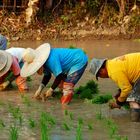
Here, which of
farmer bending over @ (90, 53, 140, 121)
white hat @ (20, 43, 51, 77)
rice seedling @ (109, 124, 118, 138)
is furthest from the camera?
white hat @ (20, 43, 51, 77)

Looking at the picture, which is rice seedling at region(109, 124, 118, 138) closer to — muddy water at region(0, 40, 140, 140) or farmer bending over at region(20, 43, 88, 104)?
muddy water at region(0, 40, 140, 140)

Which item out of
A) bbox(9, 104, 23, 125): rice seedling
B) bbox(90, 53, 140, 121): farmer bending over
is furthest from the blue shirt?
bbox(90, 53, 140, 121): farmer bending over

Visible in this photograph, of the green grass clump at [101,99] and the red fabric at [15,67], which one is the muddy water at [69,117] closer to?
the green grass clump at [101,99]

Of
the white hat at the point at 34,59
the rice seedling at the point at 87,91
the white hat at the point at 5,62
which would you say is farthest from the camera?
the white hat at the point at 5,62

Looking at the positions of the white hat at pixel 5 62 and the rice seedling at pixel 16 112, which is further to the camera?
the white hat at pixel 5 62

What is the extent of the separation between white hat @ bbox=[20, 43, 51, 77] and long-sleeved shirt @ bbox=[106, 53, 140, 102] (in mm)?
1145

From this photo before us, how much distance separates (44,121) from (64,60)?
1.58 metres

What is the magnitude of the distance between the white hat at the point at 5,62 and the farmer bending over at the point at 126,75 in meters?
2.05

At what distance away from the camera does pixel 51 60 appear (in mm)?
7492

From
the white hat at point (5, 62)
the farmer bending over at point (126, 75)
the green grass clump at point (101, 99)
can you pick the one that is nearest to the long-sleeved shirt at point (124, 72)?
the farmer bending over at point (126, 75)

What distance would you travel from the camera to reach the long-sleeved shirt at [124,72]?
21.5 feet

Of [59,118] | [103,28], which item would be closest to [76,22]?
[103,28]

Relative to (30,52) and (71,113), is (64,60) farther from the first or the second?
(71,113)

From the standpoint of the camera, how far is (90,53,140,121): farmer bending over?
6543mm
